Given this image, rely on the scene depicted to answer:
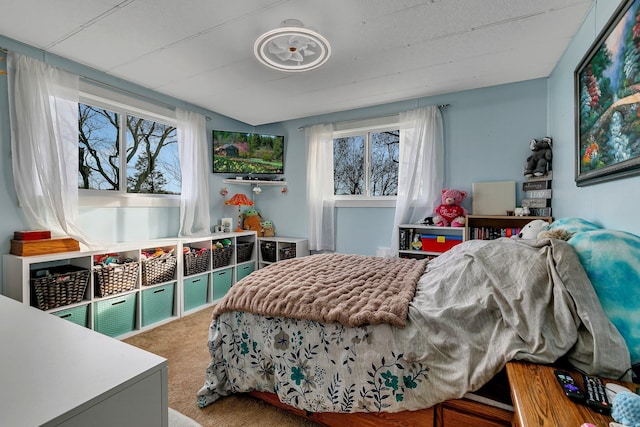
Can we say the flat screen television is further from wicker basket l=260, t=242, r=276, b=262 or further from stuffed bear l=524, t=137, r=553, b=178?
stuffed bear l=524, t=137, r=553, b=178

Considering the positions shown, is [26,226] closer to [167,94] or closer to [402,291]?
[167,94]

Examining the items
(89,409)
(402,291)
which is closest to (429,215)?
(402,291)

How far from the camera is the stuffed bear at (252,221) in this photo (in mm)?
4277

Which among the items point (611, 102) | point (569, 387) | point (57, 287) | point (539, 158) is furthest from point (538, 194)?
point (57, 287)

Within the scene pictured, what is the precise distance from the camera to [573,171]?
6.86ft

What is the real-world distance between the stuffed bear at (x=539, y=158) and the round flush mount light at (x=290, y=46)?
218cm

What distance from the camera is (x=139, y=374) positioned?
706 mm

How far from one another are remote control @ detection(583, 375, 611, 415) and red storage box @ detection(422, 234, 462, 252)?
2209mm

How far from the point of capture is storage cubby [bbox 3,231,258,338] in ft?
7.09

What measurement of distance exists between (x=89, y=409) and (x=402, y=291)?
4.39 ft

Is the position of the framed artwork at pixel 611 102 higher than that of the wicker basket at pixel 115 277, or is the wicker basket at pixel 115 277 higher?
the framed artwork at pixel 611 102

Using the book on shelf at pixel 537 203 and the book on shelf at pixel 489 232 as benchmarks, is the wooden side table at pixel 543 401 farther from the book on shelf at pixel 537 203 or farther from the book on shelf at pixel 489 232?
the book on shelf at pixel 537 203

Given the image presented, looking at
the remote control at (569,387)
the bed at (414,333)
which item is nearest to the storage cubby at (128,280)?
the bed at (414,333)

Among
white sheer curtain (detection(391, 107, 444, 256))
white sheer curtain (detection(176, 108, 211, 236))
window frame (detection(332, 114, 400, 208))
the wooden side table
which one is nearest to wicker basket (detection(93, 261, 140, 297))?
white sheer curtain (detection(176, 108, 211, 236))
